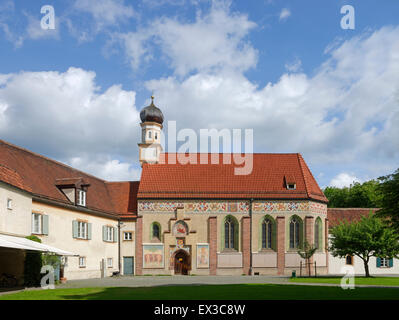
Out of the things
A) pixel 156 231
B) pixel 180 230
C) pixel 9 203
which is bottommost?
pixel 156 231

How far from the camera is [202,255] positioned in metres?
47.5

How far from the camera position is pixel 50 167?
1561 inches

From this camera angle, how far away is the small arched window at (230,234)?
48.2 meters

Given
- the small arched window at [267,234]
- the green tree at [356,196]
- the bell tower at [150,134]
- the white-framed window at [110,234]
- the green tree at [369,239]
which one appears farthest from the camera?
the green tree at [356,196]

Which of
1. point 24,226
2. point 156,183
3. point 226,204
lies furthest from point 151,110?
point 24,226

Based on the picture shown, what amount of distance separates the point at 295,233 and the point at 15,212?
27.9 m

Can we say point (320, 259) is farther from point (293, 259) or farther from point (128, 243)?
point (128, 243)

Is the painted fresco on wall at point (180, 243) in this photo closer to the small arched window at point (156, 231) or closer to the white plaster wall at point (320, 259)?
the small arched window at point (156, 231)

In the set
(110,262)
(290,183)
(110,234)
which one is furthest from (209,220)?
(110,262)

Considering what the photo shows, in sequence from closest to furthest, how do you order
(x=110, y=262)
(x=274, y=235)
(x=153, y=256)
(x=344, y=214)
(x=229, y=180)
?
(x=110, y=262)
(x=153, y=256)
(x=274, y=235)
(x=229, y=180)
(x=344, y=214)

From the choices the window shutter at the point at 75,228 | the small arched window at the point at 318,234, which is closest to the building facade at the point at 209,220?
the small arched window at the point at 318,234

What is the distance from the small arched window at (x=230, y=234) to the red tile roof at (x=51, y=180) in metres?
9.20

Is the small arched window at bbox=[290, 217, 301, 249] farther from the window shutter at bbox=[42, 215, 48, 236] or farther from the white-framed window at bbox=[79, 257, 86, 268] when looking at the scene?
the window shutter at bbox=[42, 215, 48, 236]

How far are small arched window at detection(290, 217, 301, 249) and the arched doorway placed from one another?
10161 mm
